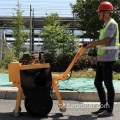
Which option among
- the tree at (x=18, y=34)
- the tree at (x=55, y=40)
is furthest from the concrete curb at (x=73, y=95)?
the tree at (x=18, y=34)

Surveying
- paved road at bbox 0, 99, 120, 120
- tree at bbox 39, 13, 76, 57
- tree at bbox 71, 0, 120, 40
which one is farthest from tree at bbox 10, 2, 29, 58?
paved road at bbox 0, 99, 120, 120

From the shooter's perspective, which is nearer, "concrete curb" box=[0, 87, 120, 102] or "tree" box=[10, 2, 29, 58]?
"concrete curb" box=[0, 87, 120, 102]

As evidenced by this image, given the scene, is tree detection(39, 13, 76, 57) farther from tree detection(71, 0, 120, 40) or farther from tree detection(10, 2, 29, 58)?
tree detection(71, 0, 120, 40)

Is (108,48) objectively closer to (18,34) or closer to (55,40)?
(55,40)

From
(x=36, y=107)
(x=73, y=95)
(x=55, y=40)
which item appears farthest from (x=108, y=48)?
(x=55, y=40)

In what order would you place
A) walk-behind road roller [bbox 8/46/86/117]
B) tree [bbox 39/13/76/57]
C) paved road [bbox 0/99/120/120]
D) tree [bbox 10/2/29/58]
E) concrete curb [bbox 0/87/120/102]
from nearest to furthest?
1. walk-behind road roller [bbox 8/46/86/117]
2. paved road [bbox 0/99/120/120]
3. concrete curb [bbox 0/87/120/102]
4. tree [bbox 39/13/76/57]
5. tree [bbox 10/2/29/58]

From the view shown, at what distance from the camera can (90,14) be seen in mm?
20453

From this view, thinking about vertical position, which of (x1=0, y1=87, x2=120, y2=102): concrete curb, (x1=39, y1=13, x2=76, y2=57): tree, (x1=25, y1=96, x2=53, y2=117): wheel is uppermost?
(x1=39, y1=13, x2=76, y2=57): tree

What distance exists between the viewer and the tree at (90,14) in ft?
64.8

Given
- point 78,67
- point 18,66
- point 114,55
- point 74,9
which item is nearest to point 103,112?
point 114,55

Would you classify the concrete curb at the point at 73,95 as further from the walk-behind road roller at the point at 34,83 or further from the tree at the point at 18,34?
the tree at the point at 18,34

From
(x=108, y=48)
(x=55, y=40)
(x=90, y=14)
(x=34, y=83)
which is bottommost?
(x=34, y=83)

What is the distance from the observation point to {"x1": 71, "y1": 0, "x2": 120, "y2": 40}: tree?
1975 centimetres

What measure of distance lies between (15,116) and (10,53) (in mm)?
11829
